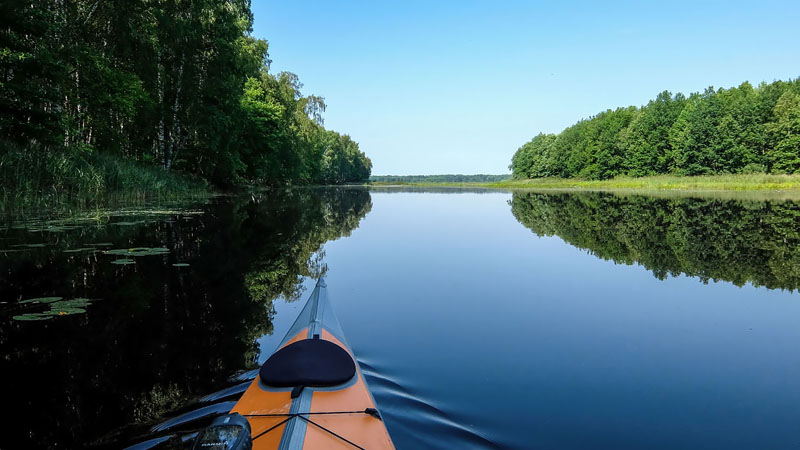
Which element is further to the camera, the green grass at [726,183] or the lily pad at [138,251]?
the green grass at [726,183]

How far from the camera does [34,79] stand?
12.8 metres

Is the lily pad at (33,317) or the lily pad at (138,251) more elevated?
the lily pad at (138,251)

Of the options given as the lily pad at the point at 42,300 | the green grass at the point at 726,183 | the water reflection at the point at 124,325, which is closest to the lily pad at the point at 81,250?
the water reflection at the point at 124,325

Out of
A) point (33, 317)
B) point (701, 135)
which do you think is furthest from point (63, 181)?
point (701, 135)

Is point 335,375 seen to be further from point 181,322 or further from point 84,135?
point 84,135

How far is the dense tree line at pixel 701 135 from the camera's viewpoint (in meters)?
44.7

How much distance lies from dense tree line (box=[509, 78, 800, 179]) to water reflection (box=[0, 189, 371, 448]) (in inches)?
2167

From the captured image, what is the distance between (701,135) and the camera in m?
48.7

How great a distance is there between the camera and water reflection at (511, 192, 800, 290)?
7406 millimetres

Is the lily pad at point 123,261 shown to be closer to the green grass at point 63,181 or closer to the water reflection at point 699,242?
the green grass at point 63,181

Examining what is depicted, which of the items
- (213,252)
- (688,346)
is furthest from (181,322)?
(688,346)

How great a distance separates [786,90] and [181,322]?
6297cm

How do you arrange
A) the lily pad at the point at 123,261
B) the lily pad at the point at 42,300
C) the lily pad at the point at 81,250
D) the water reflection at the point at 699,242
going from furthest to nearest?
1. the water reflection at the point at 699,242
2. the lily pad at the point at 81,250
3. the lily pad at the point at 123,261
4. the lily pad at the point at 42,300

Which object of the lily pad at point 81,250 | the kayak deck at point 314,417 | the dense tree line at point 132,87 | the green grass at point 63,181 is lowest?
the lily pad at point 81,250
